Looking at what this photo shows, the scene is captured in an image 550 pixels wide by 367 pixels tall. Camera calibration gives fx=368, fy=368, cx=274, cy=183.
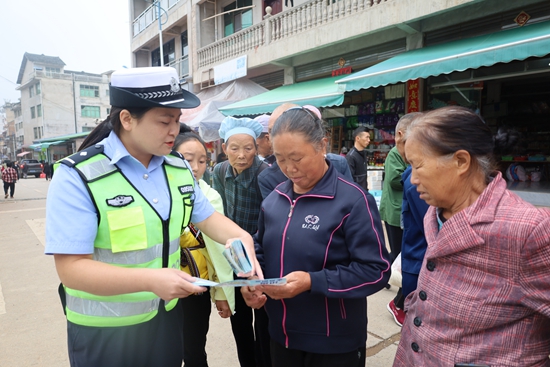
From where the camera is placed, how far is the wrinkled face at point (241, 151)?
2617mm

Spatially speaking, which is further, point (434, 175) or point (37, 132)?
point (37, 132)

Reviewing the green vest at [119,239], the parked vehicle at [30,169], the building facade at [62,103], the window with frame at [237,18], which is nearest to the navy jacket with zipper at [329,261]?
the green vest at [119,239]

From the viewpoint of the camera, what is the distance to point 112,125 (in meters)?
1.45

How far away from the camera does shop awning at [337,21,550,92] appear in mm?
4344

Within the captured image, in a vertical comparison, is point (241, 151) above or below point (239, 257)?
above

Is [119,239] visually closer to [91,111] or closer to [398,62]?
[398,62]

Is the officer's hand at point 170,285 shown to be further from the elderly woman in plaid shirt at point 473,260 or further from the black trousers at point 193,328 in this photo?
the black trousers at point 193,328

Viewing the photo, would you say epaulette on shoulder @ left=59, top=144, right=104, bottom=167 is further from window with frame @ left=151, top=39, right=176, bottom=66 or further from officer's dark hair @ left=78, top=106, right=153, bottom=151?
window with frame @ left=151, top=39, right=176, bottom=66

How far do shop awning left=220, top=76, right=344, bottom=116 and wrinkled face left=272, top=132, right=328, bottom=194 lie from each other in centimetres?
529

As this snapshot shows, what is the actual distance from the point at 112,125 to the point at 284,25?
938 cm

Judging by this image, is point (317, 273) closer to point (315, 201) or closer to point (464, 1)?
point (315, 201)

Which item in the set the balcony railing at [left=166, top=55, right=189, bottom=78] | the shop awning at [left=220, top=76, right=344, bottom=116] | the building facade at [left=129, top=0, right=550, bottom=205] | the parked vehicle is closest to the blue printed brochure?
the building facade at [left=129, top=0, right=550, bottom=205]

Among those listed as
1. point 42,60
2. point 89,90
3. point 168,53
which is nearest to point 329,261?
point 168,53

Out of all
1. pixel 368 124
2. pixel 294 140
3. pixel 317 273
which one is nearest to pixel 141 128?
pixel 294 140
